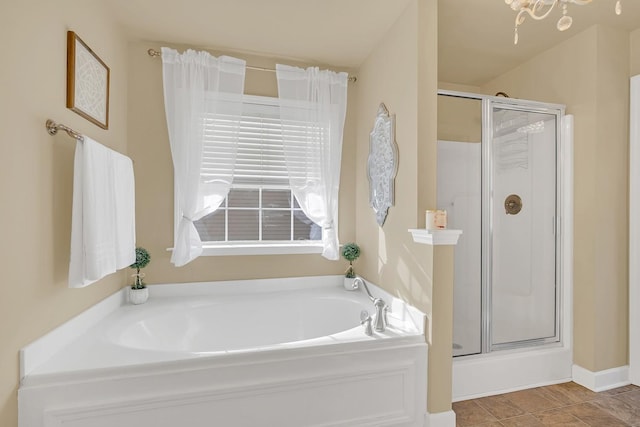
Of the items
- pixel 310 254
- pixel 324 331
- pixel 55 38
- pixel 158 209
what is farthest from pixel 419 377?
pixel 55 38

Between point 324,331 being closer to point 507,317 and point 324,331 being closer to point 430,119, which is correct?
point 507,317

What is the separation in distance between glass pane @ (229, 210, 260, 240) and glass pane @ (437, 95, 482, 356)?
1.50 meters

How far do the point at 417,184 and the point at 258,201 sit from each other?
1.41 meters

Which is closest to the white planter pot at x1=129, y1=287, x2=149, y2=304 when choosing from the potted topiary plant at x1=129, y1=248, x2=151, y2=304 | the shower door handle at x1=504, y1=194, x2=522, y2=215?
the potted topiary plant at x1=129, y1=248, x2=151, y2=304

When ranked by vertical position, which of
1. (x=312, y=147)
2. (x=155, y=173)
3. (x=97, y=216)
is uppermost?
(x=312, y=147)

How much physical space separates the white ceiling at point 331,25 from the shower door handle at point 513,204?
1.23m

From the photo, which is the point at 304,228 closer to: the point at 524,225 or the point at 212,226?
the point at 212,226

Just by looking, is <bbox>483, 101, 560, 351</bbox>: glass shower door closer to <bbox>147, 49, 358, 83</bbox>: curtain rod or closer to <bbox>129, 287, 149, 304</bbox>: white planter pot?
<bbox>147, 49, 358, 83</bbox>: curtain rod

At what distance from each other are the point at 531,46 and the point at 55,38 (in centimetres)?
324

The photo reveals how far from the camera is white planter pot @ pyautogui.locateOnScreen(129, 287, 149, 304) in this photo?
7.65 feet

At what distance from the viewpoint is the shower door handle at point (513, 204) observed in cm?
247

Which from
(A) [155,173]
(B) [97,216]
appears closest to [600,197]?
(B) [97,216]

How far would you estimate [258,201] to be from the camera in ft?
9.11

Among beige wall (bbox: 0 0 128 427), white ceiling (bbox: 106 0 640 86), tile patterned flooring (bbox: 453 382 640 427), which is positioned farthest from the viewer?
white ceiling (bbox: 106 0 640 86)
